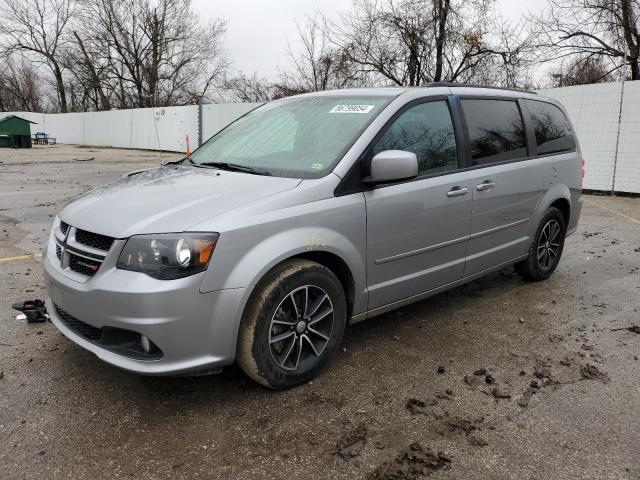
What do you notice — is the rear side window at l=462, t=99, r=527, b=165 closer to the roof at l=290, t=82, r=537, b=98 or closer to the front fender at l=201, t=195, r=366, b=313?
the roof at l=290, t=82, r=537, b=98

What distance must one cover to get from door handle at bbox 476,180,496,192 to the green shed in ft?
111

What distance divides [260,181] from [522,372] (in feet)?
6.60

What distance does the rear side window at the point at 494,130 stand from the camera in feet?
13.5

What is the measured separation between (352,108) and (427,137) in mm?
575

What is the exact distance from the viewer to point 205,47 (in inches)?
1777

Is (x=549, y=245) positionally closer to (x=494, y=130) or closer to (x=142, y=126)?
(x=494, y=130)

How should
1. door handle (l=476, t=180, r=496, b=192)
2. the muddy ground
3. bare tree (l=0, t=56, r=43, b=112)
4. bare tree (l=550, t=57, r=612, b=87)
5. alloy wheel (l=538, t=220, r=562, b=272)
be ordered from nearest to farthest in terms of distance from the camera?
the muddy ground → door handle (l=476, t=180, r=496, b=192) → alloy wheel (l=538, t=220, r=562, b=272) → bare tree (l=550, t=57, r=612, b=87) → bare tree (l=0, t=56, r=43, b=112)

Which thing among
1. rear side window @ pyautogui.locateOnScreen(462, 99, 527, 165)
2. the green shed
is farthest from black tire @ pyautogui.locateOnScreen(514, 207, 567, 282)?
the green shed

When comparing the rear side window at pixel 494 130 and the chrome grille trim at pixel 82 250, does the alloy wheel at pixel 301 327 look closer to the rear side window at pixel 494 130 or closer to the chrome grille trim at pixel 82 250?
the chrome grille trim at pixel 82 250

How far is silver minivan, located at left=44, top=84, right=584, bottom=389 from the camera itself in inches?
103

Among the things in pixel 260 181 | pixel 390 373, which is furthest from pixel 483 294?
pixel 260 181

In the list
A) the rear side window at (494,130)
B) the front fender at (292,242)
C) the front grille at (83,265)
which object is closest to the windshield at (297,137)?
the front fender at (292,242)

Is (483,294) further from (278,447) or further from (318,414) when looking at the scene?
(278,447)

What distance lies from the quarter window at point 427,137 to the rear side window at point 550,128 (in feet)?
4.43
